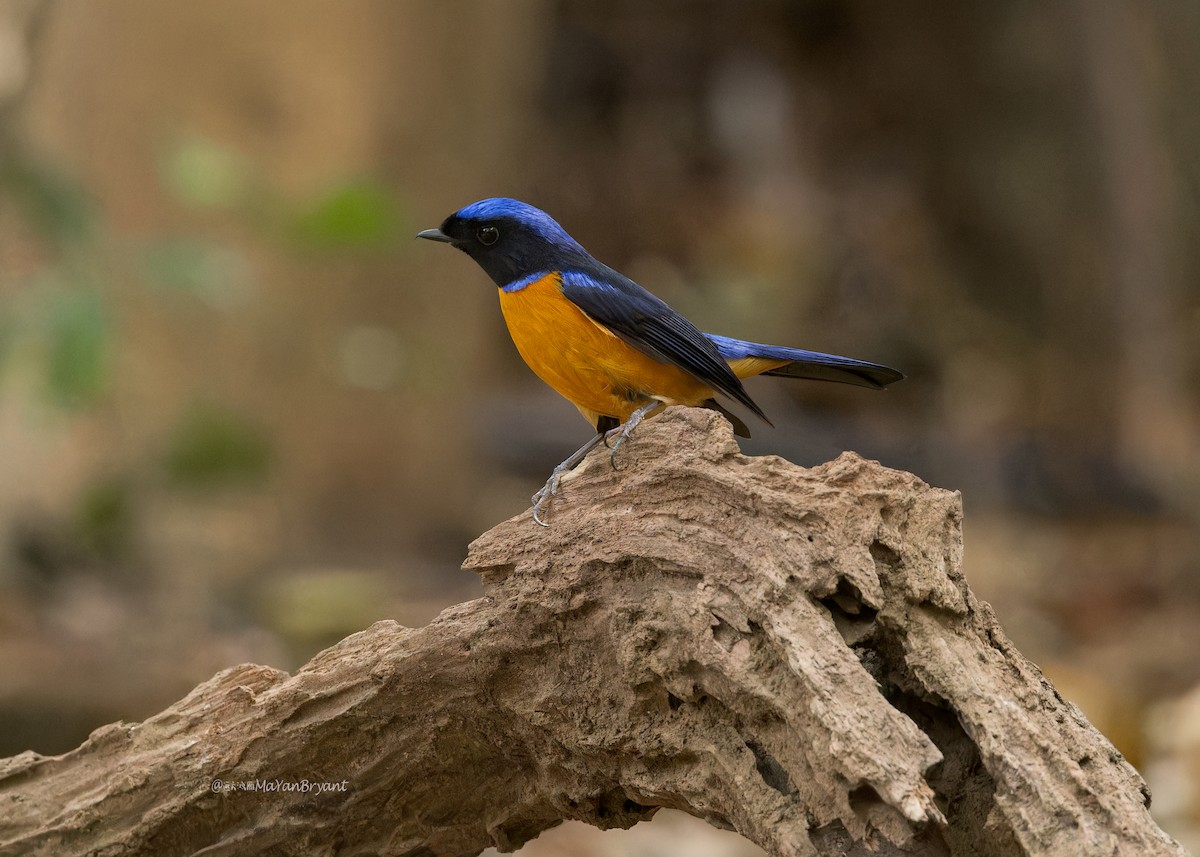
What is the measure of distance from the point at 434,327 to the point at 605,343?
574 centimetres

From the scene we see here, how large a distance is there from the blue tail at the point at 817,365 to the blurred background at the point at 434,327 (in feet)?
9.66

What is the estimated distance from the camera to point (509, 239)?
13.3 ft

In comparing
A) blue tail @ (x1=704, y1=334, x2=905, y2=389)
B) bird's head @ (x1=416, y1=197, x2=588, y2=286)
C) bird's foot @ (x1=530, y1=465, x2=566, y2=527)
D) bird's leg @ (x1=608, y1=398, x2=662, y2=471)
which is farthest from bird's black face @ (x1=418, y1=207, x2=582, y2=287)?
bird's foot @ (x1=530, y1=465, x2=566, y2=527)

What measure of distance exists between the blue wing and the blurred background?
286 centimetres

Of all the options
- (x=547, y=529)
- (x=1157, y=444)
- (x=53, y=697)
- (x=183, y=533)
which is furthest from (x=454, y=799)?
(x=1157, y=444)

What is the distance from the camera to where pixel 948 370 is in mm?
14352

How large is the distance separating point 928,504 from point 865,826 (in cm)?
72

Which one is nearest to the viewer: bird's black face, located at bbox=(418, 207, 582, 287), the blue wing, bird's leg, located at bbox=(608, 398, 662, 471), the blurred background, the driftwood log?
the driftwood log

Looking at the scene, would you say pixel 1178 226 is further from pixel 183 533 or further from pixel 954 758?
pixel 954 758

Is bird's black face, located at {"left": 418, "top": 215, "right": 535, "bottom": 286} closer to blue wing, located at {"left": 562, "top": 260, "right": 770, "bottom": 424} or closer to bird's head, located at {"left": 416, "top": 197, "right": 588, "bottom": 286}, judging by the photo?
bird's head, located at {"left": 416, "top": 197, "right": 588, "bottom": 286}

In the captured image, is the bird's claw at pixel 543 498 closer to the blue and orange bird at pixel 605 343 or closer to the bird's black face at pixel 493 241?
the blue and orange bird at pixel 605 343

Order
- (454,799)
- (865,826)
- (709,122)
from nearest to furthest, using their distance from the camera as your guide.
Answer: (865,826), (454,799), (709,122)

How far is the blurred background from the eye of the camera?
22.6 feet

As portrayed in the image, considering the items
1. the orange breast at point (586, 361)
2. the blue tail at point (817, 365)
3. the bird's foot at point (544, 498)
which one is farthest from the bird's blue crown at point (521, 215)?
the bird's foot at point (544, 498)
